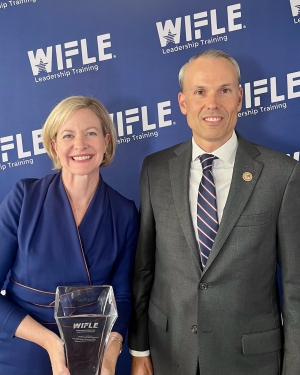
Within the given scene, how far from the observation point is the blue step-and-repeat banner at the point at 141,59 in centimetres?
223

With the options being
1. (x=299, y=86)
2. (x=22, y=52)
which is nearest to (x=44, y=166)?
(x=22, y=52)

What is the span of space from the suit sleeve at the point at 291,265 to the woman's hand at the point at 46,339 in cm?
82

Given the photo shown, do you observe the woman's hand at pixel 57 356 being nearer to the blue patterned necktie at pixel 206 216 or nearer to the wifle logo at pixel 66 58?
the blue patterned necktie at pixel 206 216

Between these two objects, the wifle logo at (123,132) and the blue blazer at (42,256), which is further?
the wifle logo at (123,132)

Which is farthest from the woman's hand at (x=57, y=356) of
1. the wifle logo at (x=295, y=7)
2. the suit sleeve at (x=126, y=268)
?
the wifle logo at (x=295, y=7)

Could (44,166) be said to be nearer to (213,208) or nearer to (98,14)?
(98,14)

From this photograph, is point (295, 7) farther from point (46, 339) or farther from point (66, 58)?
point (46, 339)

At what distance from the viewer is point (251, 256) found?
1648mm

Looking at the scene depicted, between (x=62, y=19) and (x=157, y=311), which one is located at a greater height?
(x=62, y=19)

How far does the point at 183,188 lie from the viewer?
1751mm

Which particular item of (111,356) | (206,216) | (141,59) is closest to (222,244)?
(206,216)

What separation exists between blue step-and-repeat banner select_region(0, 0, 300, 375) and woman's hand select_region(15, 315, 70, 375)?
39.8 inches

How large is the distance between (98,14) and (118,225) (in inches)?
43.2

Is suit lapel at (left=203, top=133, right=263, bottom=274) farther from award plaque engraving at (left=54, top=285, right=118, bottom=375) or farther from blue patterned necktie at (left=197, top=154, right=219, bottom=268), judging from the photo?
award plaque engraving at (left=54, top=285, right=118, bottom=375)
